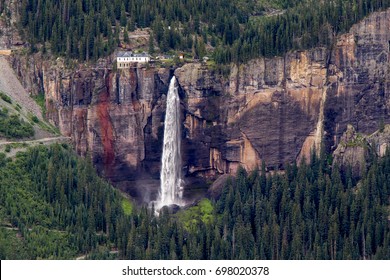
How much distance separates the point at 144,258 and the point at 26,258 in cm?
1057

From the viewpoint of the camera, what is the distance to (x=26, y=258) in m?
198

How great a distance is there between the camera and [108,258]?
19938 cm

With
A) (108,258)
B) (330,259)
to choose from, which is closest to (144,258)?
(108,258)

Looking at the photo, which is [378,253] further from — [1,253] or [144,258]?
[1,253]
